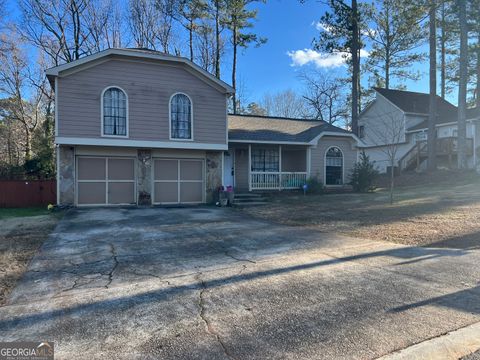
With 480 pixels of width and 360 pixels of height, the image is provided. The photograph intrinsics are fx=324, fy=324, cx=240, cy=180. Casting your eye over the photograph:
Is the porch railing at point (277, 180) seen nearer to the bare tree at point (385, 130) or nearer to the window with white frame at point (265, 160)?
A: the window with white frame at point (265, 160)

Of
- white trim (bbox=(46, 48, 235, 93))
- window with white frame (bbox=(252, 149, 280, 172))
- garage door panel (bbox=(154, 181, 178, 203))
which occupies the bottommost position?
garage door panel (bbox=(154, 181, 178, 203))

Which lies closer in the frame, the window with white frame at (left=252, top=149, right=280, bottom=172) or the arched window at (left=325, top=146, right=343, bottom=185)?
the window with white frame at (left=252, top=149, right=280, bottom=172)

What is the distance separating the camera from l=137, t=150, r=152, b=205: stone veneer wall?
1412 cm

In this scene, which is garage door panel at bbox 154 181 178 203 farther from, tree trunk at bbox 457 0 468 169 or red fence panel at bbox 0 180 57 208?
tree trunk at bbox 457 0 468 169

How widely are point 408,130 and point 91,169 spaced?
2507 cm

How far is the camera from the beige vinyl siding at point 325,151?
59.7 ft

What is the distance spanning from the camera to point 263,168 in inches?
729

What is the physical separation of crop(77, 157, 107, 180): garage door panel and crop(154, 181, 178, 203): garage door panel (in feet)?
7.67

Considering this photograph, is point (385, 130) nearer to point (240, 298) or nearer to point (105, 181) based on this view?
point (105, 181)

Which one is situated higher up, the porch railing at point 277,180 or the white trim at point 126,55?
the white trim at point 126,55

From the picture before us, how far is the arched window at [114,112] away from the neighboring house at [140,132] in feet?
0.13

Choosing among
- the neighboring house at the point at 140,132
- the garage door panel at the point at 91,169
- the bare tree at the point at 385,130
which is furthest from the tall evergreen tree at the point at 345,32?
the garage door panel at the point at 91,169

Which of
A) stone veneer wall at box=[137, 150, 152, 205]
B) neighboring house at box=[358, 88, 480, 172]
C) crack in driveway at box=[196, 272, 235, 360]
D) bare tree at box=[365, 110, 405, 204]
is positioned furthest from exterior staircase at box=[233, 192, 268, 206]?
bare tree at box=[365, 110, 405, 204]

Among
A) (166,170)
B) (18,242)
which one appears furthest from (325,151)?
(18,242)
